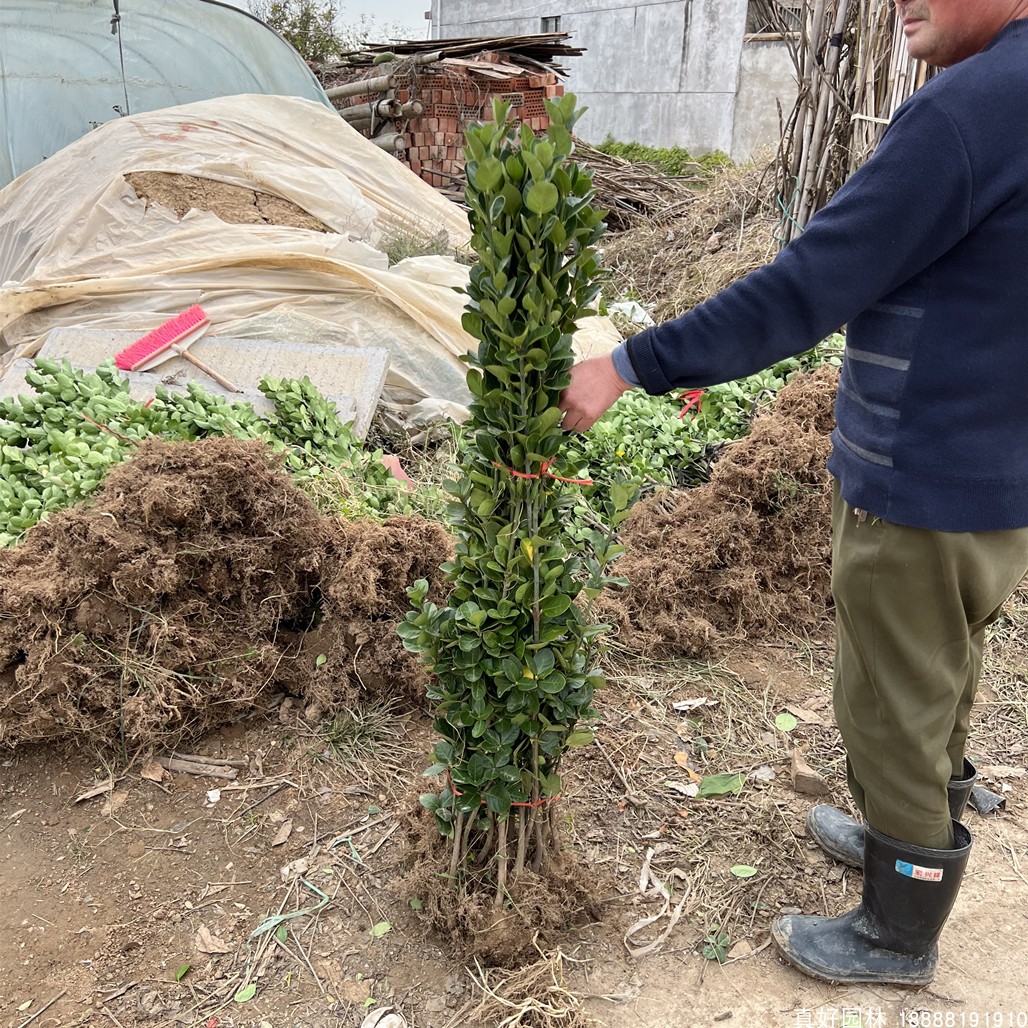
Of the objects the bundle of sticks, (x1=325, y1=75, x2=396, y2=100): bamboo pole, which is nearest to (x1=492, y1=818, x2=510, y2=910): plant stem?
the bundle of sticks

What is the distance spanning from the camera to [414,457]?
14.4 feet

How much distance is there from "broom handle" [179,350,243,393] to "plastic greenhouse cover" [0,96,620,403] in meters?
0.50

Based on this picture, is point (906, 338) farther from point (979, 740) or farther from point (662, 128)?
point (662, 128)

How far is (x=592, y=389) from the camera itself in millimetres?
1661

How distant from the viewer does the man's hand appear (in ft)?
5.41

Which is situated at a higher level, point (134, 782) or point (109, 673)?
point (109, 673)

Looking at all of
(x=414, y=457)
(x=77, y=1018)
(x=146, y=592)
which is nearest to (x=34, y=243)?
(x=414, y=457)

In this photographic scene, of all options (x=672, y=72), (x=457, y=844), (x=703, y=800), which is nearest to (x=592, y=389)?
(x=457, y=844)

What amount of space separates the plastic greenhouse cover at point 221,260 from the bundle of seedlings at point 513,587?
264cm

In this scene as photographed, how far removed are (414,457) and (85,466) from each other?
5.62 feet

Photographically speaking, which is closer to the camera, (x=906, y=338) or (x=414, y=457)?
(x=906, y=338)

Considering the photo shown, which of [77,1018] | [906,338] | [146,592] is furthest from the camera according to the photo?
[146,592]

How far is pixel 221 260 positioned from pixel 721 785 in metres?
4.11

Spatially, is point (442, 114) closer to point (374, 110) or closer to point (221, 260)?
point (374, 110)
